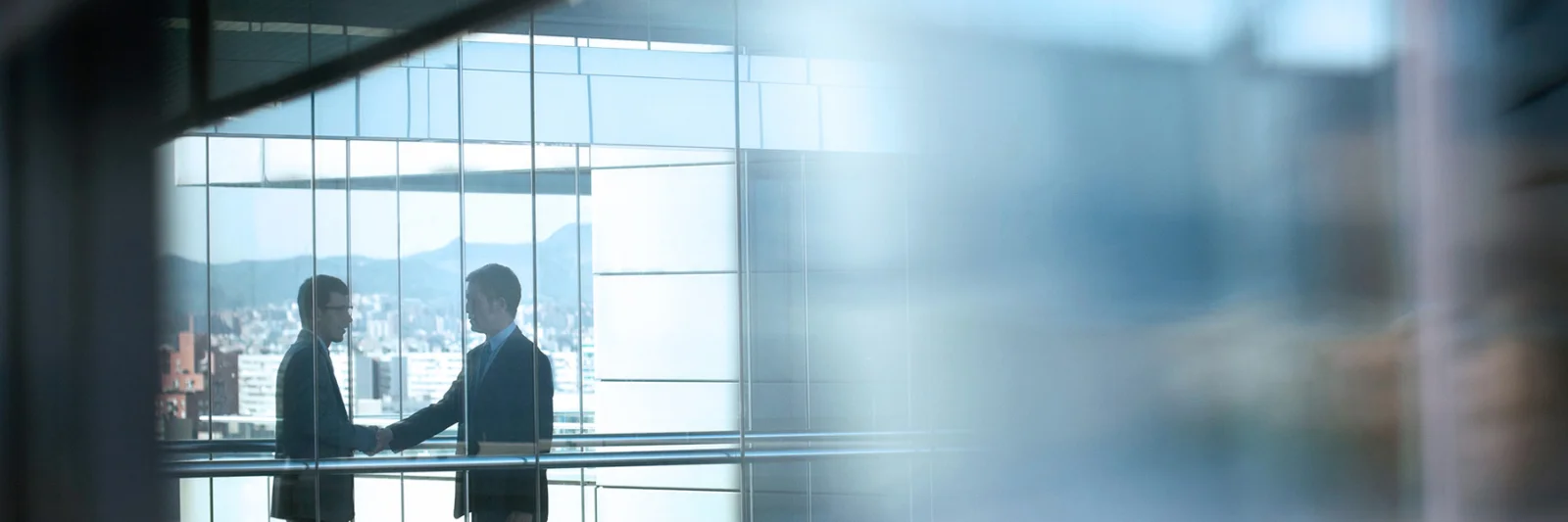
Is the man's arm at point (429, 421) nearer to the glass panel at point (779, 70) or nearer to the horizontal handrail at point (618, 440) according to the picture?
the horizontal handrail at point (618, 440)

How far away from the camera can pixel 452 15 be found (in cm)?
477

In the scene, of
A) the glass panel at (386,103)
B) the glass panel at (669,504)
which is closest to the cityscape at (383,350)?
the glass panel at (669,504)

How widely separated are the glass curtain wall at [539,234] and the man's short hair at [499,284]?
0.12 feet

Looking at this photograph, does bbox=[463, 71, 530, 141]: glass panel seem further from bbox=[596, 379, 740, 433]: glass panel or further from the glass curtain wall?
bbox=[596, 379, 740, 433]: glass panel

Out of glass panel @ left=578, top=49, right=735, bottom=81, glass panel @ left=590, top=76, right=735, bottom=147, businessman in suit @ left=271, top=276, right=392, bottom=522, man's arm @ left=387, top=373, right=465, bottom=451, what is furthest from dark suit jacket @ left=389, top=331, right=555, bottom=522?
glass panel @ left=578, top=49, right=735, bottom=81

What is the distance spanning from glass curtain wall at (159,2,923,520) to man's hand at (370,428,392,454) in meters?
0.05

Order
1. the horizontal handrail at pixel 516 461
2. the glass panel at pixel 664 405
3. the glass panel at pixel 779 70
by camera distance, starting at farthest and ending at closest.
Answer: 1. the glass panel at pixel 664 405
2. the glass panel at pixel 779 70
3. the horizontal handrail at pixel 516 461

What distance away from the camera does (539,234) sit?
4574 mm

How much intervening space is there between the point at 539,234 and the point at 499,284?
24 centimetres

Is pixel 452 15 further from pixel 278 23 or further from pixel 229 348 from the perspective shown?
pixel 229 348

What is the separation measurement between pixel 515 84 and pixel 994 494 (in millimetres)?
2621

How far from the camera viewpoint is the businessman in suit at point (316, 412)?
4.55 meters

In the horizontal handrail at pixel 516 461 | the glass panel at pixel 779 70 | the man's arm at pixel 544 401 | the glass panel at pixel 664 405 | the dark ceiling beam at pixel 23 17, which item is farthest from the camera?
the glass panel at pixel 664 405

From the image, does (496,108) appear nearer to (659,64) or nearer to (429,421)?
(659,64)
